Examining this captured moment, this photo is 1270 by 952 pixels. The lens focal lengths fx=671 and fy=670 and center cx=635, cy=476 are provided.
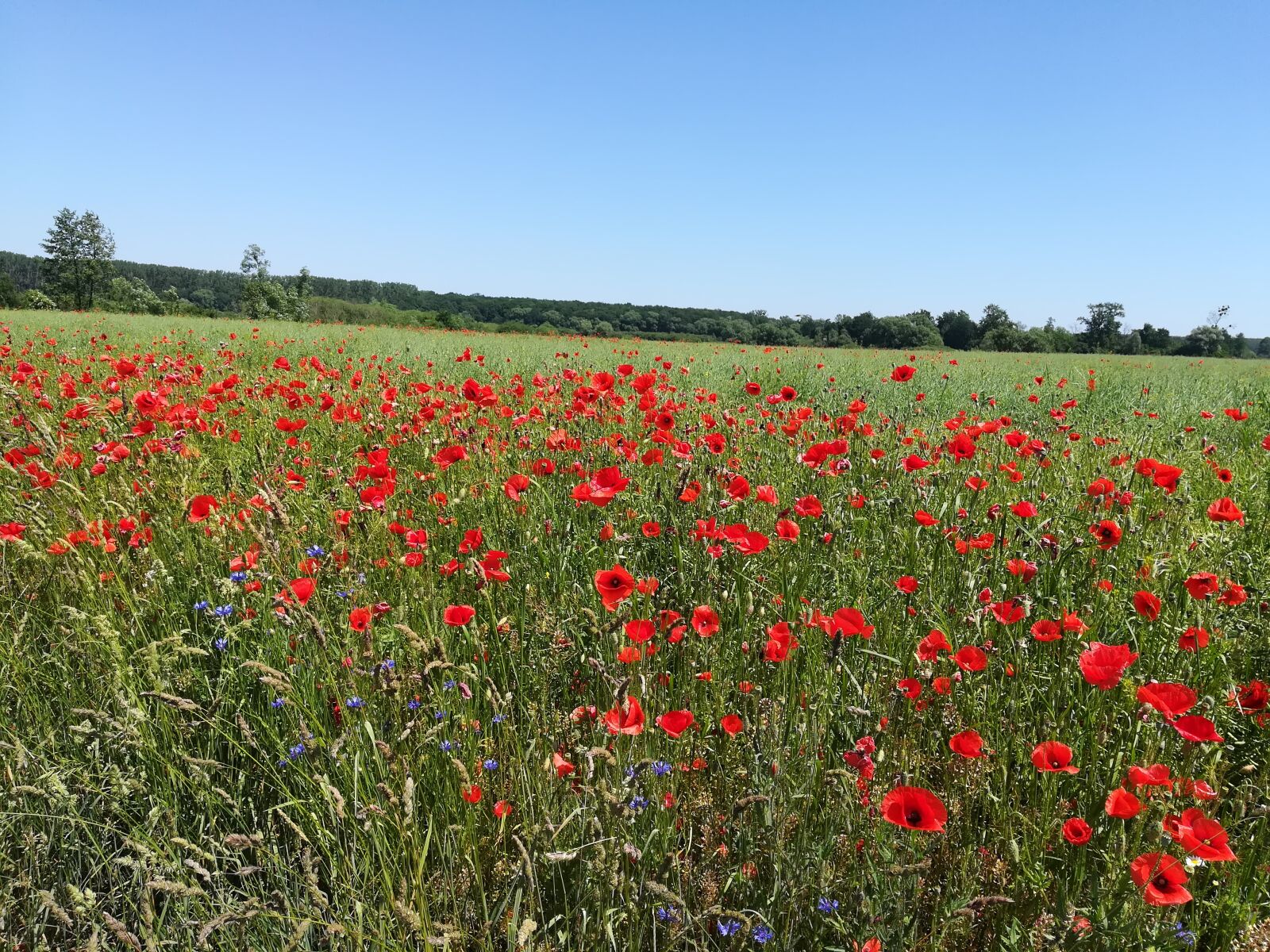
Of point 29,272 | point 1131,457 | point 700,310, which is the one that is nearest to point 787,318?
point 700,310

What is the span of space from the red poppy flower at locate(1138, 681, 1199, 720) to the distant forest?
41.2m

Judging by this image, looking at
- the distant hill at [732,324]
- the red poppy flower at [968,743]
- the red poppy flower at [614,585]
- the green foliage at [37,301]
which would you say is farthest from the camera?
the green foliage at [37,301]

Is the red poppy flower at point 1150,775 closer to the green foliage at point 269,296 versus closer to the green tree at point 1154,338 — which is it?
the green foliage at point 269,296

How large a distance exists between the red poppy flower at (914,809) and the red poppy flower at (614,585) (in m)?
0.67

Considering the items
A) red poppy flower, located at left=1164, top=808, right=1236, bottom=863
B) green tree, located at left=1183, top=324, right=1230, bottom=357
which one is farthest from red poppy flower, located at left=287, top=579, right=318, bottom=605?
green tree, located at left=1183, top=324, right=1230, bottom=357

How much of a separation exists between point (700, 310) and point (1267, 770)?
8713 centimetres

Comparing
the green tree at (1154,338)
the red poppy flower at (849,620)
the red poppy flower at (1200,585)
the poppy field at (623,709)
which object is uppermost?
the green tree at (1154,338)

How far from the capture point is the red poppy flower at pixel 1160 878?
106cm

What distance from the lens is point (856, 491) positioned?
2.92 meters

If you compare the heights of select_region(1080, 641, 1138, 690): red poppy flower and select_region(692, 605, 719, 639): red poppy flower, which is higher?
select_region(1080, 641, 1138, 690): red poppy flower

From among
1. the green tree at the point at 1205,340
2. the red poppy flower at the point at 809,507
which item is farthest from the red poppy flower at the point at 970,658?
the green tree at the point at 1205,340

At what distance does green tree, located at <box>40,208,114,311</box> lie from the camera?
70562 millimetres

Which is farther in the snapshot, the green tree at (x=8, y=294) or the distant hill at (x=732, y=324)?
the green tree at (x=8, y=294)

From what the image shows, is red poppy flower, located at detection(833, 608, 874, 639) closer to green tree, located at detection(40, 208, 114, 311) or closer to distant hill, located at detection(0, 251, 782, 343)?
distant hill, located at detection(0, 251, 782, 343)
